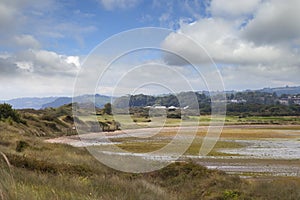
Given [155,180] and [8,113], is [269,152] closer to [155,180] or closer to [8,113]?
[155,180]

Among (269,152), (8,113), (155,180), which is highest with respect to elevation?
(8,113)

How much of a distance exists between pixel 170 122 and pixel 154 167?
276 ft

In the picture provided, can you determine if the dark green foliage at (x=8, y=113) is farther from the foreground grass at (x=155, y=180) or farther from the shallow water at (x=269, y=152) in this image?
the foreground grass at (x=155, y=180)

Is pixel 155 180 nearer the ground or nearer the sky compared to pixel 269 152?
nearer the sky

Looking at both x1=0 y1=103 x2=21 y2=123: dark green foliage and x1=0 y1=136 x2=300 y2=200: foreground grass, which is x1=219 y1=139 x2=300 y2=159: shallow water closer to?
x1=0 y1=136 x2=300 y2=200: foreground grass

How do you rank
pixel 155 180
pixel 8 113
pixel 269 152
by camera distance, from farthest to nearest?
pixel 8 113 → pixel 269 152 → pixel 155 180

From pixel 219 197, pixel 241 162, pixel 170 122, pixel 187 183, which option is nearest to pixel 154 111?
pixel 241 162

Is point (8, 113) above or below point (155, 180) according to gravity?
above

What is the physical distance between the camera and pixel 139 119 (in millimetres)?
91938

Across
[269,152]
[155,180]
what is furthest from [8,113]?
[155,180]

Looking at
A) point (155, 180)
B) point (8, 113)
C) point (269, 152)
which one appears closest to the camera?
point (155, 180)

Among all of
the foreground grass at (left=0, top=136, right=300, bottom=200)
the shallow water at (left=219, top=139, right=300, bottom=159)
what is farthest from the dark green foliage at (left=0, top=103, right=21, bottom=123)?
the foreground grass at (left=0, top=136, right=300, bottom=200)

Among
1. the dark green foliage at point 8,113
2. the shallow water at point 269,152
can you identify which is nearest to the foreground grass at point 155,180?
the shallow water at point 269,152

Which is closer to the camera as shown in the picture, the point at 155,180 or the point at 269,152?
the point at 155,180
